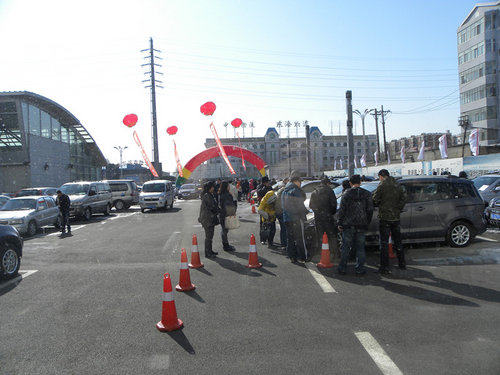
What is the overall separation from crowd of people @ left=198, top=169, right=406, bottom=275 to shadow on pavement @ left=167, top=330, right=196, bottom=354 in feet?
11.5

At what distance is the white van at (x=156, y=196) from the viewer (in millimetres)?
23719

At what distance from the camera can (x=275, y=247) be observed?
1020cm

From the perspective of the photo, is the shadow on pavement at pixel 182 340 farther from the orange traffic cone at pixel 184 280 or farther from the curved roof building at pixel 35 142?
the curved roof building at pixel 35 142

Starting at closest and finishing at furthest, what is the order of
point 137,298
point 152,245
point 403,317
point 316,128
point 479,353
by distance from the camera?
point 479,353 < point 403,317 < point 137,298 < point 152,245 < point 316,128

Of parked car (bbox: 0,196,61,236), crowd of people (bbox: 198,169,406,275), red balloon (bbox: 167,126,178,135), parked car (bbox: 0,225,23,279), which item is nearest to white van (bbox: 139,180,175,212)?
parked car (bbox: 0,196,61,236)

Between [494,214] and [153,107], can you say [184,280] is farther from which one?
[153,107]

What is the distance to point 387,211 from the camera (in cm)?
699

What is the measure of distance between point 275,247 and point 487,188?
28.9 feet

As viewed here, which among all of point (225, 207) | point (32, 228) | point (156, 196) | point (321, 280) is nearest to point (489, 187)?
point (225, 207)

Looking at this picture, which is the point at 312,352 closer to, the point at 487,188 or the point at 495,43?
the point at 487,188

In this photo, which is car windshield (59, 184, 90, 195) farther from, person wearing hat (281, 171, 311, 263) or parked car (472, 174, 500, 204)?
parked car (472, 174, 500, 204)

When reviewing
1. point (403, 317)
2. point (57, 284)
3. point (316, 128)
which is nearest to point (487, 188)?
point (403, 317)

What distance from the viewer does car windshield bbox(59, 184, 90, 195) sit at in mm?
20203

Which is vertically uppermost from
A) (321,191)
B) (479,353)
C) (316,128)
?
(316,128)
